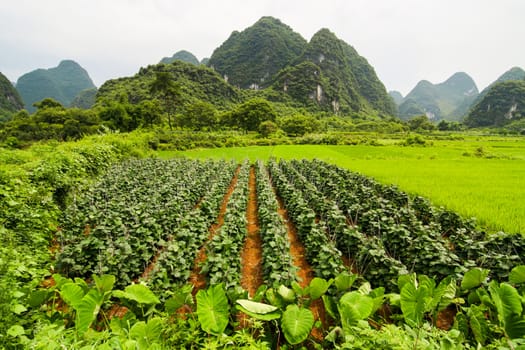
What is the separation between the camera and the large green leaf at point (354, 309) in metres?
2.38

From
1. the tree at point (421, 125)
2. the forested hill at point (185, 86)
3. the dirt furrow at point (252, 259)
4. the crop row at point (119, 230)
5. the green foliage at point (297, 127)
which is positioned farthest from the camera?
the tree at point (421, 125)

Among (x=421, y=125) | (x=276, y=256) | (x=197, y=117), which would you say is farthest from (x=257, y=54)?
(x=276, y=256)

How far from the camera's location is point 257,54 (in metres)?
156

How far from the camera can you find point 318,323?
256cm

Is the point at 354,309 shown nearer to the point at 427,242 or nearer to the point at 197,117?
the point at 427,242

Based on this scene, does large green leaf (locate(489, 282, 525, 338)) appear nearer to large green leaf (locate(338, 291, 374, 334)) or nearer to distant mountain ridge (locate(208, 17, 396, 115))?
large green leaf (locate(338, 291, 374, 334))

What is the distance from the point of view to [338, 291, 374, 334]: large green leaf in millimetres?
2377

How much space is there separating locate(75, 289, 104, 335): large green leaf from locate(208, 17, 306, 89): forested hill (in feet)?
484

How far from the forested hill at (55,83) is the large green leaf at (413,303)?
6031 inches

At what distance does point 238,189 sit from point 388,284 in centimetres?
609

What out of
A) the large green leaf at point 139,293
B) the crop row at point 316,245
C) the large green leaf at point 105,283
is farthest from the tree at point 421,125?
the large green leaf at point 105,283

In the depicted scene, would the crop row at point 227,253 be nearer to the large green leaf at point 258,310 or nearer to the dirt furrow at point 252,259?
the dirt furrow at point 252,259

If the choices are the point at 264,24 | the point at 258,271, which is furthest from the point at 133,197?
the point at 264,24

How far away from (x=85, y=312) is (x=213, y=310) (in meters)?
1.25
